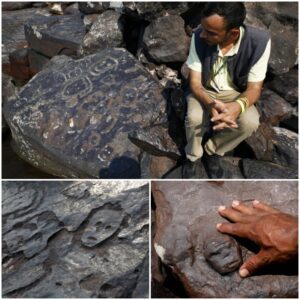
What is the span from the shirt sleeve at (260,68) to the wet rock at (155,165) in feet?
3.00

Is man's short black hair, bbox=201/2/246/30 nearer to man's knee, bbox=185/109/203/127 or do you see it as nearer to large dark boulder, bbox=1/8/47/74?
man's knee, bbox=185/109/203/127

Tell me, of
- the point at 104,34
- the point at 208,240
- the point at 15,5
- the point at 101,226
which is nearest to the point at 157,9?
the point at 104,34

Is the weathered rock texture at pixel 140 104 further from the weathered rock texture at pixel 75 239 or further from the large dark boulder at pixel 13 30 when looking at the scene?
the large dark boulder at pixel 13 30

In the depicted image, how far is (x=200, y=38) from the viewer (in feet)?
9.57

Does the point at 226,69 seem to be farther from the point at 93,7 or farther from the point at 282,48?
the point at 93,7

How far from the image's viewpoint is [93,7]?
4.93m

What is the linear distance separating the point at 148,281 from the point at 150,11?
262 centimetres

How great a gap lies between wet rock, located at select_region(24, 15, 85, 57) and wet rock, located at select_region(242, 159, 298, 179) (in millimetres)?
2406

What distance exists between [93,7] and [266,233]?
11.4 ft

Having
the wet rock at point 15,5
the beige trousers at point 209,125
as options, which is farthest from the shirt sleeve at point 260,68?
the wet rock at point 15,5

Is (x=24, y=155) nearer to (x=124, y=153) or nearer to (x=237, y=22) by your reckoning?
(x=124, y=153)

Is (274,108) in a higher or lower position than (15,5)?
lower

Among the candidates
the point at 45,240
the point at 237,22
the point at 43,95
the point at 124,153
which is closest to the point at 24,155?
the point at 43,95

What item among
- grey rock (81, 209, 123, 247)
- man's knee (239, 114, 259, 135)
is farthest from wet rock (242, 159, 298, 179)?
grey rock (81, 209, 123, 247)
